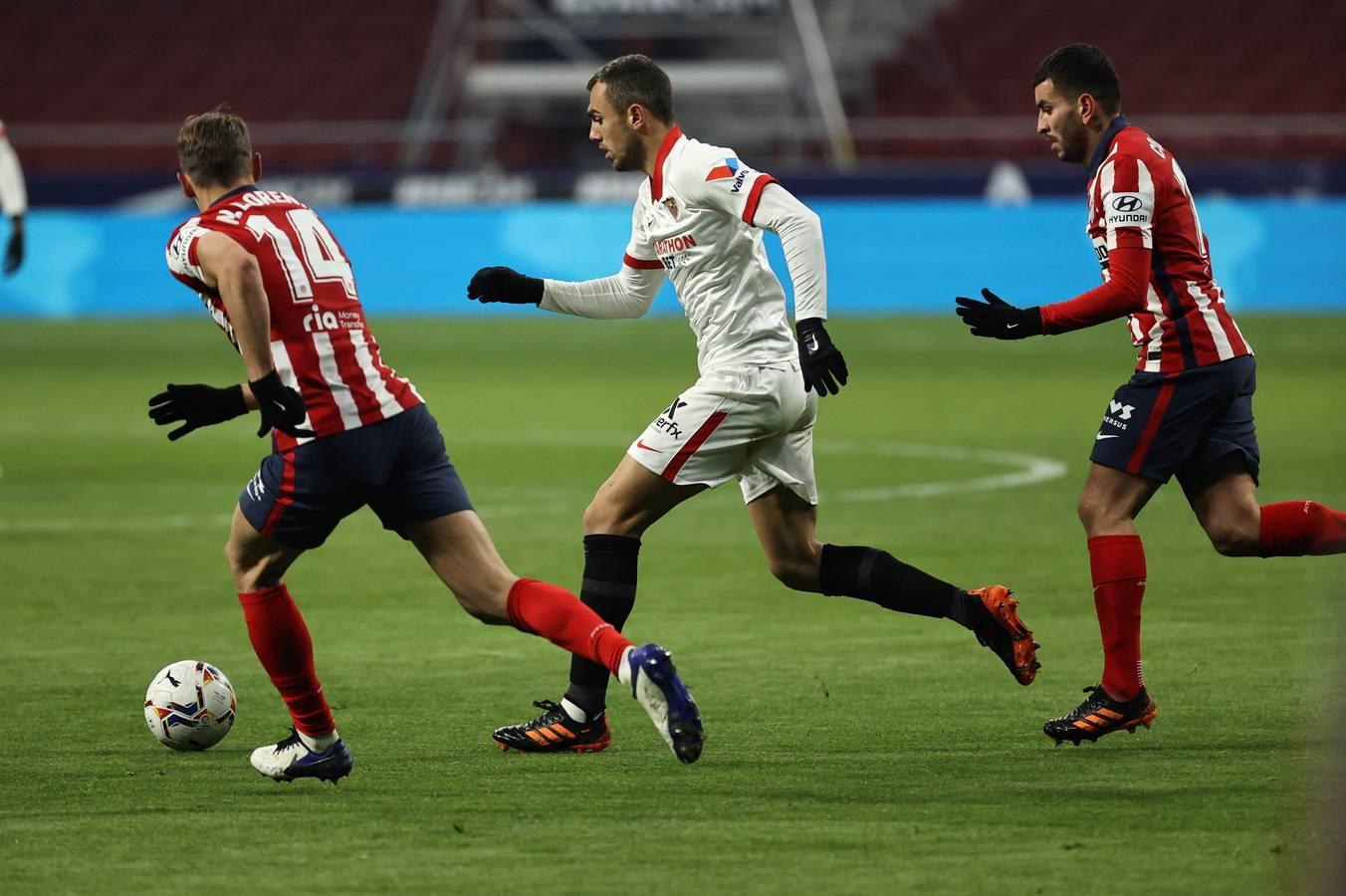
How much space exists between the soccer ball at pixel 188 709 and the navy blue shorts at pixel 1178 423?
2884 millimetres

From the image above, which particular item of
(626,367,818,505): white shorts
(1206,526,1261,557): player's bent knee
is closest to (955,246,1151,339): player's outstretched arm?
(626,367,818,505): white shorts

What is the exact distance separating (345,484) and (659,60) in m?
28.7

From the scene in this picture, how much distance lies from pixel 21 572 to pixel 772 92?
82.7 ft

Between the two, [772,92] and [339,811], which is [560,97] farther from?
[339,811]

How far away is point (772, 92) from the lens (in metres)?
33.7

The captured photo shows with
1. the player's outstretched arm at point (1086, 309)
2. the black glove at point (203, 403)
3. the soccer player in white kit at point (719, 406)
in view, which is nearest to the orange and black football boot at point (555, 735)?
the soccer player in white kit at point (719, 406)

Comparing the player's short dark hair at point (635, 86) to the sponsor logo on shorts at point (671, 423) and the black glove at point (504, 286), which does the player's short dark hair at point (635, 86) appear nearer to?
the black glove at point (504, 286)

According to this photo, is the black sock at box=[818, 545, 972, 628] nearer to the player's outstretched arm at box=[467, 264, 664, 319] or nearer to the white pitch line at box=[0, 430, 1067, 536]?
the player's outstretched arm at box=[467, 264, 664, 319]

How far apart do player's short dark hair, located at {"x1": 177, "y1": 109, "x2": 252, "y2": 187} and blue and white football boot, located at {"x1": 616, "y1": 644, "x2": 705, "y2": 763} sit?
1.86 metres

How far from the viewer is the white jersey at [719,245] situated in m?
6.30

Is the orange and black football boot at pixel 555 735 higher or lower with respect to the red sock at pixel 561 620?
lower

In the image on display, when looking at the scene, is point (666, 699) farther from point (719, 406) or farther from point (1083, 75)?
point (1083, 75)

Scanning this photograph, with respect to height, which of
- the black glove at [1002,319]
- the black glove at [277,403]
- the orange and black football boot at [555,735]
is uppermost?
the black glove at [1002,319]

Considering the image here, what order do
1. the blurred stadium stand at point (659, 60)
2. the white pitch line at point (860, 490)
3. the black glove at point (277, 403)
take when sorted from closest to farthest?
the black glove at point (277, 403) → the white pitch line at point (860, 490) → the blurred stadium stand at point (659, 60)
